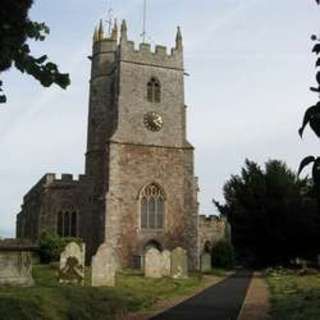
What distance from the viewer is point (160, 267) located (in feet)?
99.9

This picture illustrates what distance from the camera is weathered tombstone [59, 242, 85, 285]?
23737 millimetres

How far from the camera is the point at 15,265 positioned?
19.1m

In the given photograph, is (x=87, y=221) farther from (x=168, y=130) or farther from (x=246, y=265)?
(x=246, y=265)

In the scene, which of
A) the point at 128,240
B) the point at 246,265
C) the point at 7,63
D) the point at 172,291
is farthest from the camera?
the point at 246,265

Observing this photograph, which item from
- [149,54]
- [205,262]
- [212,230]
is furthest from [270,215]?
[149,54]

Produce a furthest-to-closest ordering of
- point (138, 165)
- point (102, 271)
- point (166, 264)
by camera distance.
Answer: point (138, 165)
point (166, 264)
point (102, 271)

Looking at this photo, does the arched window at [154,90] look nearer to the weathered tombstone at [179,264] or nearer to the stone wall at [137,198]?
the stone wall at [137,198]

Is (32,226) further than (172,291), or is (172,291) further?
(32,226)

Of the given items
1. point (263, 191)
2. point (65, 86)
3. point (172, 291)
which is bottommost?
point (172, 291)

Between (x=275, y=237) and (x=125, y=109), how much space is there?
1352 cm

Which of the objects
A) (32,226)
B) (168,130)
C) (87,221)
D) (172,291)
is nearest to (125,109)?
(168,130)

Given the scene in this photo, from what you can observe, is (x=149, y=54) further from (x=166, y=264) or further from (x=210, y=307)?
(x=210, y=307)

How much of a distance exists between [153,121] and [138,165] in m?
3.19

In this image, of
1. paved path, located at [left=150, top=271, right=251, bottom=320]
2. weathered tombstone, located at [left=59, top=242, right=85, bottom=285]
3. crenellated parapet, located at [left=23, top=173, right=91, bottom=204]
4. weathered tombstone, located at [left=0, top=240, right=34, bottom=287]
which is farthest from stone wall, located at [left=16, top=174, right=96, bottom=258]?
weathered tombstone, located at [left=0, top=240, right=34, bottom=287]
